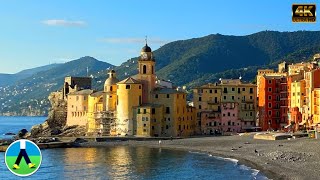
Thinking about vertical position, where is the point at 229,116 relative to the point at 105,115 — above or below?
below

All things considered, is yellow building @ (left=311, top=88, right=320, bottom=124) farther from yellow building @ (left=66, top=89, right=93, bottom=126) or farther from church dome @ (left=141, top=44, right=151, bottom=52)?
yellow building @ (left=66, top=89, right=93, bottom=126)

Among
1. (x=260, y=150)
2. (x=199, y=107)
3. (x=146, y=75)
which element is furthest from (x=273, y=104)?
(x=260, y=150)

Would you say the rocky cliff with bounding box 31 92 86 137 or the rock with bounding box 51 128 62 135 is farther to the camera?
the rock with bounding box 51 128 62 135

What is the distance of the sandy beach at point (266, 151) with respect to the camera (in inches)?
2207

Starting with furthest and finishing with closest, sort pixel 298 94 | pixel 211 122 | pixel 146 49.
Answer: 1. pixel 211 122
2. pixel 146 49
3. pixel 298 94

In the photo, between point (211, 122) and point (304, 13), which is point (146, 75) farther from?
Answer: point (304, 13)

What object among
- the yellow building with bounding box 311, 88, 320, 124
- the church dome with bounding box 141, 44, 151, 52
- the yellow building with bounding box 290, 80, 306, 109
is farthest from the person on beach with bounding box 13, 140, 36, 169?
the church dome with bounding box 141, 44, 151, 52

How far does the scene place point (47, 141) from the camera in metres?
100

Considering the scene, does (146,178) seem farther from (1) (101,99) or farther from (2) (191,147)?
(1) (101,99)

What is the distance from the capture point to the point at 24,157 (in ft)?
68.7

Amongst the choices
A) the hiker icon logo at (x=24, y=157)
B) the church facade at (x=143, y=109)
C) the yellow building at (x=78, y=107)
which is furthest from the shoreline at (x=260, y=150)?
the hiker icon logo at (x=24, y=157)

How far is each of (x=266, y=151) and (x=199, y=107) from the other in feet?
122

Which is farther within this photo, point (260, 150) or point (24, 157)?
point (260, 150)

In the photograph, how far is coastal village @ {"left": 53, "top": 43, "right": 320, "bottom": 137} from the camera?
100562 millimetres
